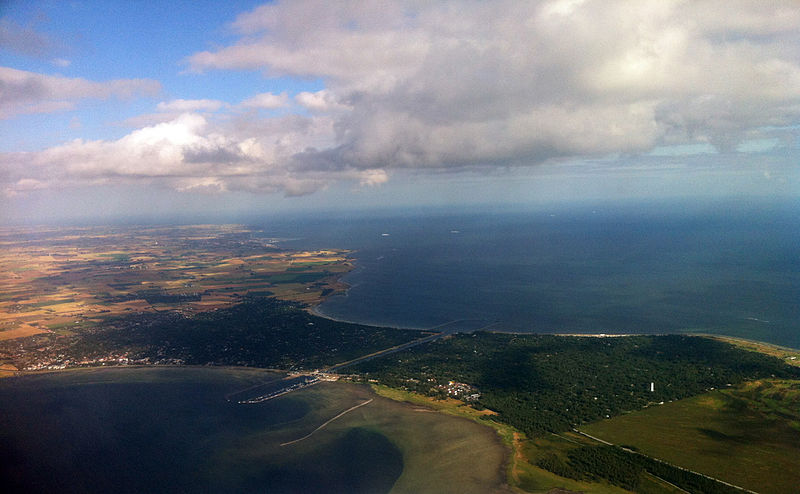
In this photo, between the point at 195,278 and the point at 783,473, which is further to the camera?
the point at 195,278

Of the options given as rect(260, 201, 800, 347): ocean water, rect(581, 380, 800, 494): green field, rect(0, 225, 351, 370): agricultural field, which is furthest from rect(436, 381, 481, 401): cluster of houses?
rect(0, 225, 351, 370): agricultural field

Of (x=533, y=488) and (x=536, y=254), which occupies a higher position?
(x=536, y=254)

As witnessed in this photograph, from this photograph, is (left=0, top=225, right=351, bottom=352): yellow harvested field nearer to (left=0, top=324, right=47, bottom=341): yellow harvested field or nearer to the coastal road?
(left=0, top=324, right=47, bottom=341): yellow harvested field

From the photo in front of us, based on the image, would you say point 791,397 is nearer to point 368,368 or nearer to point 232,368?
point 368,368

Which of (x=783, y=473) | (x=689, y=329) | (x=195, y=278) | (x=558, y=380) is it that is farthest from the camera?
(x=195, y=278)

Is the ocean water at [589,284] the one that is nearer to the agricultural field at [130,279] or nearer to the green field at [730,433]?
the agricultural field at [130,279]

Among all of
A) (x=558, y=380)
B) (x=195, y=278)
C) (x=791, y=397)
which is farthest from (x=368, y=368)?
(x=195, y=278)

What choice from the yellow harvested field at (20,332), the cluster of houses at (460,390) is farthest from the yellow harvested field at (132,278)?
the cluster of houses at (460,390)

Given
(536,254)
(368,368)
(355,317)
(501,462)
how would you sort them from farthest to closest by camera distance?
(536,254) < (355,317) < (368,368) < (501,462)
